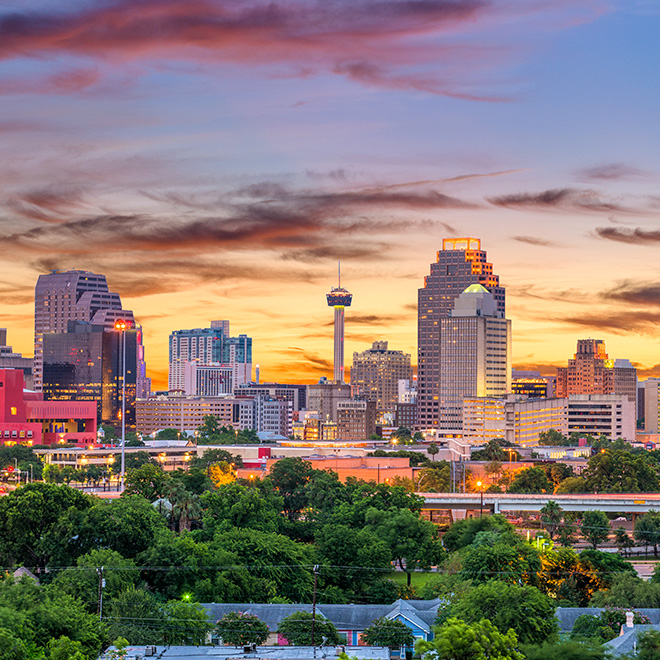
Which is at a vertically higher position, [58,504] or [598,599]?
[58,504]

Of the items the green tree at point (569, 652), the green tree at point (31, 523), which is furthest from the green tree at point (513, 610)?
the green tree at point (31, 523)

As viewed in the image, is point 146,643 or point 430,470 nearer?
point 146,643

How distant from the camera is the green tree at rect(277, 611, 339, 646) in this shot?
69125mm

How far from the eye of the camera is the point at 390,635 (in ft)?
231

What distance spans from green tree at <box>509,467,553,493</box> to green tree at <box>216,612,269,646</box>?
104m

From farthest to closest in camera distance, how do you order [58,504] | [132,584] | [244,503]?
[244,503] < [58,504] < [132,584]

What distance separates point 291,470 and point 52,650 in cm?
10065

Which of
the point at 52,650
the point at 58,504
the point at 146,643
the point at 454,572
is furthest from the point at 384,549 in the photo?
the point at 52,650

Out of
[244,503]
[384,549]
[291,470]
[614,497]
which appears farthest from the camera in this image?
[291,470]

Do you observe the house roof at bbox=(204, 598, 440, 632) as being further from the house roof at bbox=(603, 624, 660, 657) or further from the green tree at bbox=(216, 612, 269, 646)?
the house roof at bbox=(603, 624, 660, 657)

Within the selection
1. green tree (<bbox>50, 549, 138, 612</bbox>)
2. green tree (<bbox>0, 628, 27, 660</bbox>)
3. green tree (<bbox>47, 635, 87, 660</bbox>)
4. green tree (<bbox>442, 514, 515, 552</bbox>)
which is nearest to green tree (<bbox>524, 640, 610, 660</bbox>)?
green tree (<bbox>47, 635, 87, 660</bbox>)

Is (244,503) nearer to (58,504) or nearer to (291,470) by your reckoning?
(58,504)

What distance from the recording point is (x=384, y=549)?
9950cm

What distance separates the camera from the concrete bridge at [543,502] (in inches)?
5408
